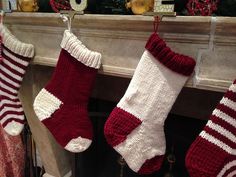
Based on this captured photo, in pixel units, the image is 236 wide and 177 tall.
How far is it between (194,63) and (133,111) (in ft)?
0.86

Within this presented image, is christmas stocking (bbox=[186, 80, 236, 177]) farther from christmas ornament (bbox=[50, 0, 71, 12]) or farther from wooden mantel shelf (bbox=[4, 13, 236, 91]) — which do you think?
christmas ornament (bbox=[50, 0, 71, 12])

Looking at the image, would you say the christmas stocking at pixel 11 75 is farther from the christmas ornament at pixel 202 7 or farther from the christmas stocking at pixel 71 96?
the christmas ornament at pixel 202 7

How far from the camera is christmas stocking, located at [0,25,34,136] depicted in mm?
1222

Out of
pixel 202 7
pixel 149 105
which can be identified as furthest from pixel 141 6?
pixel 149 105

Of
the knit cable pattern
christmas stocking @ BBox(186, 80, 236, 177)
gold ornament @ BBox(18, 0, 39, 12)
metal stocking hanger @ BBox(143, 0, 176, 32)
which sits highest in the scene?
metal stocking hanger @ BBox(143, 0, 176, 32)

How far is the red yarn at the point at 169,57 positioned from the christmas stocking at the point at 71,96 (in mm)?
246

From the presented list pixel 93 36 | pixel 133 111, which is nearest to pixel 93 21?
pixel 93 36

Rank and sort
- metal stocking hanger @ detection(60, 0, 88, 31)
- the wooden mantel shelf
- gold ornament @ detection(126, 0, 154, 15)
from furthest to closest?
metal stocking hanger @ detection(60, 0, 88, 31)
gold ornament @ detection(126, 0, 154, 15)
the wooden mantel shelf

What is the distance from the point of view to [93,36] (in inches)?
40.3

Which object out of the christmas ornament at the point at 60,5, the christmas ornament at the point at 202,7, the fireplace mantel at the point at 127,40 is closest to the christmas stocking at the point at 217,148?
the fireplace mantel at the point at 127,40

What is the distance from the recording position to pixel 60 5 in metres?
1.10

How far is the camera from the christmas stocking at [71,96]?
40.7 inches

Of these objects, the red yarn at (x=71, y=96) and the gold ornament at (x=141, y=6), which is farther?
the red yarn at (x=71, y=96)

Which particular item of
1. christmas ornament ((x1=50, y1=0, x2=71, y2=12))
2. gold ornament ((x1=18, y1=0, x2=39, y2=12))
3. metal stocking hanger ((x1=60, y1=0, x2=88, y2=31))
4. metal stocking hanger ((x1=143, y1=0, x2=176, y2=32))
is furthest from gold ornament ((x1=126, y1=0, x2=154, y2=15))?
gold ornament ((x1=18, y1=0, x2=39, y2=12))
